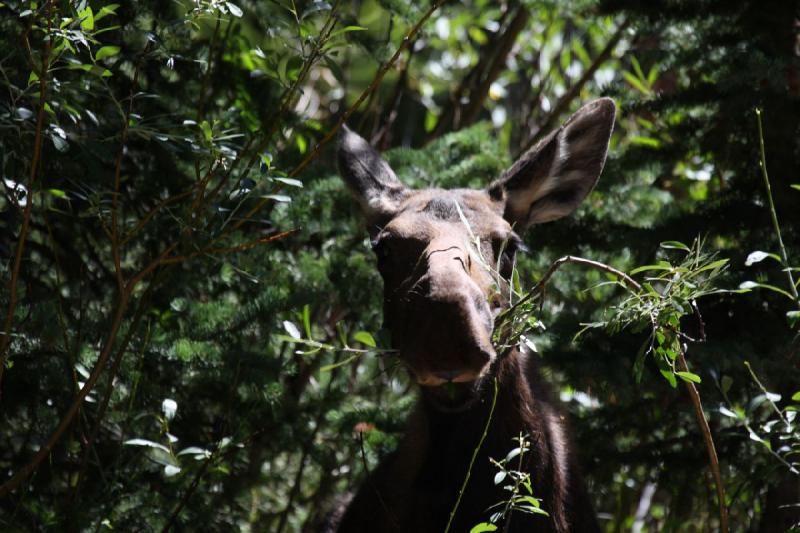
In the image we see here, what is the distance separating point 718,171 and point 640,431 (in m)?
1.94

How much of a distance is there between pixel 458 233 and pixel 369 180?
4.70ft

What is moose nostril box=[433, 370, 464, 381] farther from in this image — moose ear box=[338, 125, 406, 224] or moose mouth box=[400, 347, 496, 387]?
moose ear box=[338, 125, 406, 224]

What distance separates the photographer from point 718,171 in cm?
668

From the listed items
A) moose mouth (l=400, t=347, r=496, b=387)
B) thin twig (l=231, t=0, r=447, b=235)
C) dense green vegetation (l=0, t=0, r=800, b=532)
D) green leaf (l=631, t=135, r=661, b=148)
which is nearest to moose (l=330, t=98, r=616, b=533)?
moose mouth (l=400, t=347, r=496, b=387)

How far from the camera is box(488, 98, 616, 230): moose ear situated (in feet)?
18.5

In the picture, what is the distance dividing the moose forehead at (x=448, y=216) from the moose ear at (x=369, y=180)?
36 cm

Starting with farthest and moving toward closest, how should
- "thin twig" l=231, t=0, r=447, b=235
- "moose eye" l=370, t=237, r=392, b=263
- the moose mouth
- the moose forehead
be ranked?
"moose eye" l=370, t=237, r=392, b=263
the moose forehead
"thin twig" l=231, t=0, r=447, b=235
the moose mouth

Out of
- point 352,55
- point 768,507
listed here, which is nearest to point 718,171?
point 768,507

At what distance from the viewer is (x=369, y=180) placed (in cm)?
614

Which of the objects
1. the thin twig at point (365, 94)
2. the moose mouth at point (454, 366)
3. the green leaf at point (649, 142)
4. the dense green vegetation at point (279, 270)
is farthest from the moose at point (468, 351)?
the green leaf at point (649, 142)

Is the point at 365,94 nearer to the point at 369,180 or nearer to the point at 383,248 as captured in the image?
the point at 383,248

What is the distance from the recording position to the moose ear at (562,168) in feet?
18.5

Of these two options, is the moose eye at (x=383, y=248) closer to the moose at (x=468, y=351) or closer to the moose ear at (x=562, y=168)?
the moose at (x=468, y=351)

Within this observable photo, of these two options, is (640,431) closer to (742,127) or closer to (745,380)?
(745,380)
